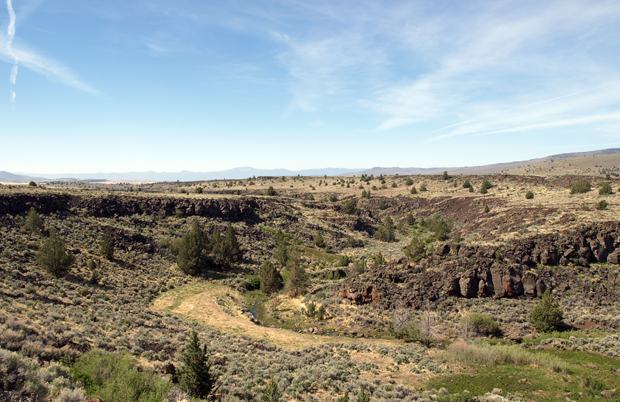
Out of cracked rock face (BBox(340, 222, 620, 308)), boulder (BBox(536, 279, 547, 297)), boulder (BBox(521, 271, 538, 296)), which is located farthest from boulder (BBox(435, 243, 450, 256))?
boulder (BBox(536, 279, 547, 297))

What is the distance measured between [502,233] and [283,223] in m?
49.8

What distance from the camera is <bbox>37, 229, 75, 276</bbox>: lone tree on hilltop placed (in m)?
33.0

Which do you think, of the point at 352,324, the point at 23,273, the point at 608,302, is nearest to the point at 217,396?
the point at 352,324

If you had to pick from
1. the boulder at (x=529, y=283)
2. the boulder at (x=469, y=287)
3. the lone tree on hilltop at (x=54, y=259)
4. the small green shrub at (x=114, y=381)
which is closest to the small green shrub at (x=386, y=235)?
the boulder at (x=469, y=287)

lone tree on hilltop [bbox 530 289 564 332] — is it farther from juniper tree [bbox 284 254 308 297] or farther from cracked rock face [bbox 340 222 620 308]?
juniper tree [bbox 284 254 308 297]

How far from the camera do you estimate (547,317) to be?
86.8ft

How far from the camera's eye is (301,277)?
42406mm

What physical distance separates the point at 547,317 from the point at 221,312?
34.3m

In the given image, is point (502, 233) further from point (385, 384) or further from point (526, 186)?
point (526, 186)

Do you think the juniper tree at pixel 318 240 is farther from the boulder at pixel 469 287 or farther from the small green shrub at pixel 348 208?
the boulder at pixel 469 287

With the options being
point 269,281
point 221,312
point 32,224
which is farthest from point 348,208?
point 32,224

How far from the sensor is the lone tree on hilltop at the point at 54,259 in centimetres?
3297

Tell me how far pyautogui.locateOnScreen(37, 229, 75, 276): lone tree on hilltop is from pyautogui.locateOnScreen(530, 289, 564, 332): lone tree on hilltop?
50.5m

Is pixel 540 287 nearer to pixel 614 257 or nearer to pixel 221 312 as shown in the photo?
pixel 614 257
